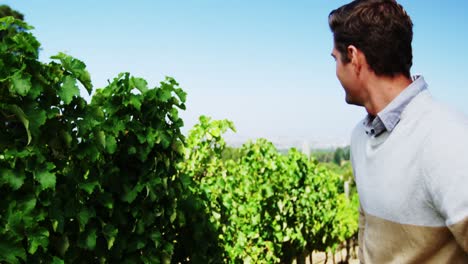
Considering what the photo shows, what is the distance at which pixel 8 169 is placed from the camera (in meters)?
2.38

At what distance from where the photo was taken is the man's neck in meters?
1.84

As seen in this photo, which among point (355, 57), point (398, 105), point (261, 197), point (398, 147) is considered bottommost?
point (398, 147)

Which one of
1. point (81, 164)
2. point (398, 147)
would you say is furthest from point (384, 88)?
point (81, 164)

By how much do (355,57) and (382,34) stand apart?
128 mm

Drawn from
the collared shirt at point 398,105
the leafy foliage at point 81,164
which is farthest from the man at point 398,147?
the leafy foliage at point 81,164

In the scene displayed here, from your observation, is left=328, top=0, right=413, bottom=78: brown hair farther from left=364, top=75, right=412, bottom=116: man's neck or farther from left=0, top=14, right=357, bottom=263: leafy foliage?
left=0, top=14, right=357, bottom=263: leafy foliage

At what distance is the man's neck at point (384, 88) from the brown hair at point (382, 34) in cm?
2

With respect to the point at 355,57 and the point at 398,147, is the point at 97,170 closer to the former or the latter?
the point at 355,57

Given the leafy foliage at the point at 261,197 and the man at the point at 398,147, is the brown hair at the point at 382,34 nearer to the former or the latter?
the man at the point at 398,147

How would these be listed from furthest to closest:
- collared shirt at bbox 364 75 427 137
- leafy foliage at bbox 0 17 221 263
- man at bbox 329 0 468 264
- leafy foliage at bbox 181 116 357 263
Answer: leafy foliage at bbox 181 116 357 263 < leafy foliage at bbox 0 17 221 263 < collared shirt at bbox 364 75 427 137 < man at bbox 329 0 468 264

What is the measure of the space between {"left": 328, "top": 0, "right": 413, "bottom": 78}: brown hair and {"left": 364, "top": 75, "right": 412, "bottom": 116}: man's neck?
22 mm

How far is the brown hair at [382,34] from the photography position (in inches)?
72.1

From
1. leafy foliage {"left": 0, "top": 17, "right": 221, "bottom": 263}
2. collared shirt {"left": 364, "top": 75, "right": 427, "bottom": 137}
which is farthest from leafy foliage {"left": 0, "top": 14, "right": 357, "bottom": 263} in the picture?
collared shirt {"left": 364, "top": 75, "right": 427, "bottom": 137}

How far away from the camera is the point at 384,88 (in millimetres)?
1855
